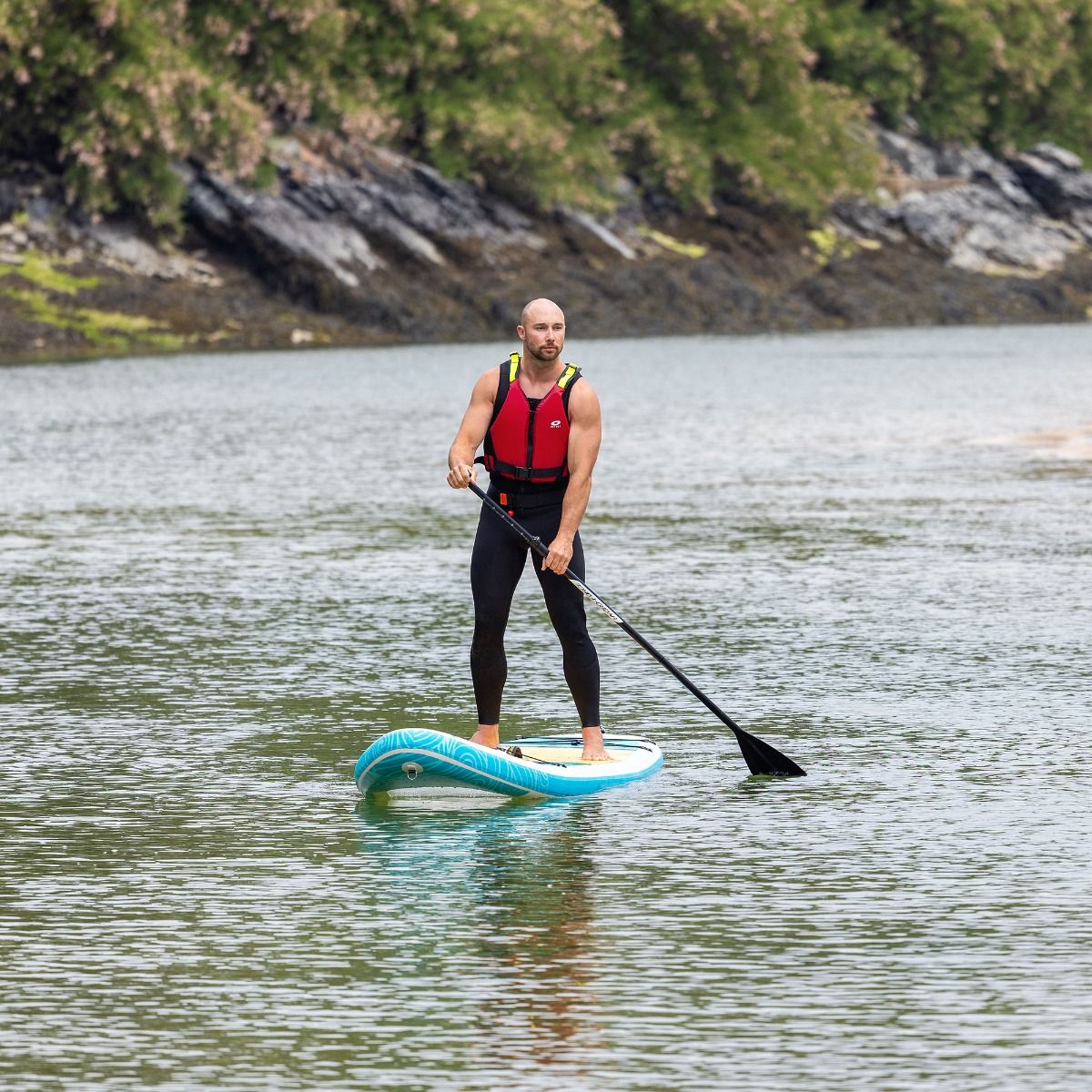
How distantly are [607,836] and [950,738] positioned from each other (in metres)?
2.26

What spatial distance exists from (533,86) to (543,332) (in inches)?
2369

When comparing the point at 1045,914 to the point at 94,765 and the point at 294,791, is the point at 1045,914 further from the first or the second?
the point at 94,765

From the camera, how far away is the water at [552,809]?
21.5ft

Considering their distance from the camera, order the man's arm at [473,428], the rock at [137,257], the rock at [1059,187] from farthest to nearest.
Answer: the rock at [1059,187] → the rock at [137,257] → the man's arm at [473,428]

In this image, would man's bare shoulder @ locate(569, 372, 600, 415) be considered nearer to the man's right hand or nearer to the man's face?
the man's face

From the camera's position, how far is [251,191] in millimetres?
60031

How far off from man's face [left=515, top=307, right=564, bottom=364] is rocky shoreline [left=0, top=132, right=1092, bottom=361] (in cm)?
3986

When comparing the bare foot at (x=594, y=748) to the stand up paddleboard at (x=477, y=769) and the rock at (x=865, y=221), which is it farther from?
the rock at (x=865, y=221)

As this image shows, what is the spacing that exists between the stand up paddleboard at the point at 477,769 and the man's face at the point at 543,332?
1498 millimetres

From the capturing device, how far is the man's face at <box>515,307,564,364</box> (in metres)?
9.91

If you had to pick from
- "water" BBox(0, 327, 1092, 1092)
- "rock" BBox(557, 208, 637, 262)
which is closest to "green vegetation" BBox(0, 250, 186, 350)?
"rock" BBox(557, 208, 637, 262)

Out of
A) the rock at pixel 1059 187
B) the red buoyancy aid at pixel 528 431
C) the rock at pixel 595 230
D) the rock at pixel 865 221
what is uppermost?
the rock at pixel 1059 187

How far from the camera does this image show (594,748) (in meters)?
10.2

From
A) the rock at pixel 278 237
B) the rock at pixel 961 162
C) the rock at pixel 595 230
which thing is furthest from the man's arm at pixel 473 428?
the rock at pixel 961 162
